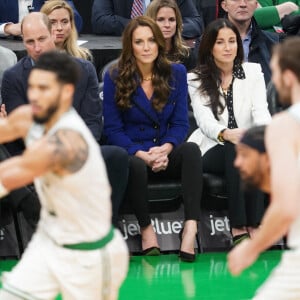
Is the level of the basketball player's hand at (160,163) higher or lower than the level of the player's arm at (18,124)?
lower

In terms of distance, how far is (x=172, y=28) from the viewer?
903 cm

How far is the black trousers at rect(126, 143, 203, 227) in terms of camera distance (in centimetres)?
802

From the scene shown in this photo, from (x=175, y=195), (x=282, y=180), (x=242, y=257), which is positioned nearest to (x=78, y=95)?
(x=175, y=195)

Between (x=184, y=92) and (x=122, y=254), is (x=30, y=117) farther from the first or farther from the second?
(x=184, y=92)

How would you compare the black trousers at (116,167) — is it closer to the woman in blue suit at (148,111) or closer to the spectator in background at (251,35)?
the woman in blue suit at (148,111)

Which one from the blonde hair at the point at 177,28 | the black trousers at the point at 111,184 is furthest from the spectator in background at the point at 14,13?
the black trousers at the point at 111,184

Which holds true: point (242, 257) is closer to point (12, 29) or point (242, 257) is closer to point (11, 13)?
point (12, 29)

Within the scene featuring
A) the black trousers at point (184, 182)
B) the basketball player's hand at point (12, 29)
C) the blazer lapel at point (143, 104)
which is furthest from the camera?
the basketball player's hand at point (12, 29)

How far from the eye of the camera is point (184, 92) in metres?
8.40

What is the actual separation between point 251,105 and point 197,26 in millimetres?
1518

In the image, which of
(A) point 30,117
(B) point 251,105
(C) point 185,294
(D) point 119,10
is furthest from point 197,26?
(A) point 30,117

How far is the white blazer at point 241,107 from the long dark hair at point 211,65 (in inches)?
1.8

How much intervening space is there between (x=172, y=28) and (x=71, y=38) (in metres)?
0.91

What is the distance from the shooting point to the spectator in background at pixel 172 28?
902 centimetres
